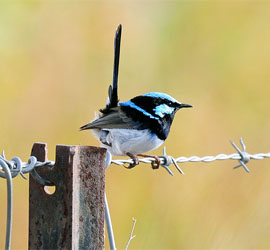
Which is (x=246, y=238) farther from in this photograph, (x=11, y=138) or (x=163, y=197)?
(x=11, y=138)

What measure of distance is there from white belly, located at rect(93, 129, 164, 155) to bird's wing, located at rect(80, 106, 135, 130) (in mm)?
38

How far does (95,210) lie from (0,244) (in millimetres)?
2838

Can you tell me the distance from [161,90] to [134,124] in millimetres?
1988

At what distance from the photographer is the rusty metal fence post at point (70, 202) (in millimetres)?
1835

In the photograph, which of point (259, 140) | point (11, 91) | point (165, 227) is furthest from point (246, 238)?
point (11, 91)

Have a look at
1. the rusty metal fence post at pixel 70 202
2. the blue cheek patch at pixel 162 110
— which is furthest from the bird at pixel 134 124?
the rusty metal fence post at pixel 70 202

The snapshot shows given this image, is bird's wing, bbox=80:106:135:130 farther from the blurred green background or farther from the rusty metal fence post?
the rusty metal fence post

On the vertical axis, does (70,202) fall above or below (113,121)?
below

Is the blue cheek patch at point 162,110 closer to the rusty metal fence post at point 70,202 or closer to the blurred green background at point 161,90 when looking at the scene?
the blurred green background at point 161,90

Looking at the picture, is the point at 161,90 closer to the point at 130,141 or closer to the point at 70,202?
the point at 130,141

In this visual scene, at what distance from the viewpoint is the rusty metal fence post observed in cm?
183

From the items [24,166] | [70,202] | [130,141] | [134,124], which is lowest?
[70,202]

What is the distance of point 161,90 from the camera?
5.75m

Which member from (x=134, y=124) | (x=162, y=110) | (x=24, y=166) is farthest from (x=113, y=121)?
(x=24, y=166)
